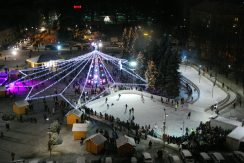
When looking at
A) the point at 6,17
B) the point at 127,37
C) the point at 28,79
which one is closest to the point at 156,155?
the point at 28,79

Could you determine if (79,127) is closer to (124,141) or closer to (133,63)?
(124,141)

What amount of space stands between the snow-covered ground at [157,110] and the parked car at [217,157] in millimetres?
5062

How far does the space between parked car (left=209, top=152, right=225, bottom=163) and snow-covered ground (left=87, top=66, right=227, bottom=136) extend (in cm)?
506

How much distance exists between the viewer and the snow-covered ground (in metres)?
29.1

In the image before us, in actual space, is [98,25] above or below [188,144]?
above

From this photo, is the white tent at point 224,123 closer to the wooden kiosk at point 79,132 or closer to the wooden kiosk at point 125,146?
the wooden kiosk at point 125,146

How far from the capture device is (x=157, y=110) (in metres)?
31.6

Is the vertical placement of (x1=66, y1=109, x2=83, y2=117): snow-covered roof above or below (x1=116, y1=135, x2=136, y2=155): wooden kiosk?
above

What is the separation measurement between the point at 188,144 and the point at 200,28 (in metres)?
41.4

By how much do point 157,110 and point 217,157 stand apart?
9.91m

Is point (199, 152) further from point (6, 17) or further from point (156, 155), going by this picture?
point (6, 17)

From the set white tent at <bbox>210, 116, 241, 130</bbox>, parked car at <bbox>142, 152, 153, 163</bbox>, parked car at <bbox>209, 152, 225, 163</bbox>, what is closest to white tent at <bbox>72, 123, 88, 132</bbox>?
parked car at <bbox>142, 152, 153, 163</bbox>

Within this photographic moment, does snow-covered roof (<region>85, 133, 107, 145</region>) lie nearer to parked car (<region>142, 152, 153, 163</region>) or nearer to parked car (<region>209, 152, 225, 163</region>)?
parked car (<region>142, 152, 153, 163</region>)

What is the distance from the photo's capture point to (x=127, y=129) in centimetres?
2717
